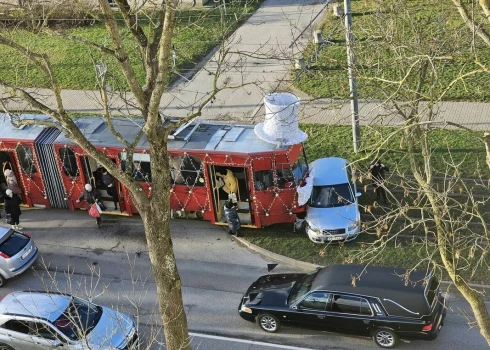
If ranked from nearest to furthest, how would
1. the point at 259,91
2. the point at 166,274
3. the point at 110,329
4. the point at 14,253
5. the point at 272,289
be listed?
the point at 166,274
the point at 110,329
the point at 272,289
the point at 14,253
the point at 259,91

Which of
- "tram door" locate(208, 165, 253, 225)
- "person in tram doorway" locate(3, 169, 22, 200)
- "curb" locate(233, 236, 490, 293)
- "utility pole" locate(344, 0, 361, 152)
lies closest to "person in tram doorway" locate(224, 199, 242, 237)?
"tram door" locate(208, 165, 253, 225)

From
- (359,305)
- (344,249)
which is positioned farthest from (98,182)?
(359,305)

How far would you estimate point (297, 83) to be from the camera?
1019 inches

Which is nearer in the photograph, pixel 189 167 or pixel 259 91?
pixel 189 167

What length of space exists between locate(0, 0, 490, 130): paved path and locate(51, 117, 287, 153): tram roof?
1952 millimetres

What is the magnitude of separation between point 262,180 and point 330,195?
1.78 meters

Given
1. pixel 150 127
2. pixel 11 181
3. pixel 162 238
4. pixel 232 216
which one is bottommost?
pixel 232 216

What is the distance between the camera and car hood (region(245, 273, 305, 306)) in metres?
15.2

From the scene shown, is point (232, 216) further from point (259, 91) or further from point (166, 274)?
point (259, 91)

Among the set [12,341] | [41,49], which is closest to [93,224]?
[12,341]

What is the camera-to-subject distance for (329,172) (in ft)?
62.0

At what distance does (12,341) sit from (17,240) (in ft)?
12.1

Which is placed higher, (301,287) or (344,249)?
(301,287)

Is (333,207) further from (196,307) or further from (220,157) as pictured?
(196,307)
